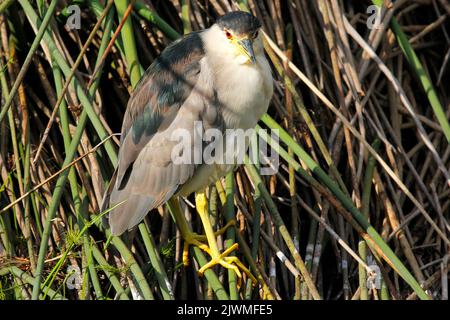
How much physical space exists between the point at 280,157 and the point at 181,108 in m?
0.55

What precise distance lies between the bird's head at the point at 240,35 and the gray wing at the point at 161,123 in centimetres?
10

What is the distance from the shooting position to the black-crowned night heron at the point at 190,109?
9.53 feet

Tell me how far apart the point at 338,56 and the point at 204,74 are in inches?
27.2

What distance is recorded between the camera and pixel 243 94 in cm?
289

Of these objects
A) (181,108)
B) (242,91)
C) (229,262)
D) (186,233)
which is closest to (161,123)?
(181,108)

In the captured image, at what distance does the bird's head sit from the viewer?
9.25 feet

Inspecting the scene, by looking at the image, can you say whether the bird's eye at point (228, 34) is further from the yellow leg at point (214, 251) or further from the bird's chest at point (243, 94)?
the yellow leg at point (214, 251)

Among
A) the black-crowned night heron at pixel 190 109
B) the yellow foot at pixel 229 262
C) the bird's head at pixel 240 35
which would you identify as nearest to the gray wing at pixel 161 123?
the black-crowned night heron at pixel 190 109

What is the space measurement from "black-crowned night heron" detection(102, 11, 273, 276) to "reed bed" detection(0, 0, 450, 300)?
11 centimetres

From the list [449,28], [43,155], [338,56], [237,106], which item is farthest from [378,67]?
[43,155]

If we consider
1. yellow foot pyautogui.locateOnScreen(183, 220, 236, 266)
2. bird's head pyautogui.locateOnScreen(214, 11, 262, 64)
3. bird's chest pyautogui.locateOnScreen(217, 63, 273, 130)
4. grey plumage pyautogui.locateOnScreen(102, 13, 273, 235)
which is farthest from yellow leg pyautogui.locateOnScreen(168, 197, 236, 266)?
bird's head pyautogui.locateOnScreen(214, 11, 262, 64)

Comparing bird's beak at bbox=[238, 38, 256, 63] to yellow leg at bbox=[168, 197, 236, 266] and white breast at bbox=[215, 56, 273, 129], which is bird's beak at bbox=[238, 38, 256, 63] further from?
yellow leg at bbox=[168, 197, 236, 266]
